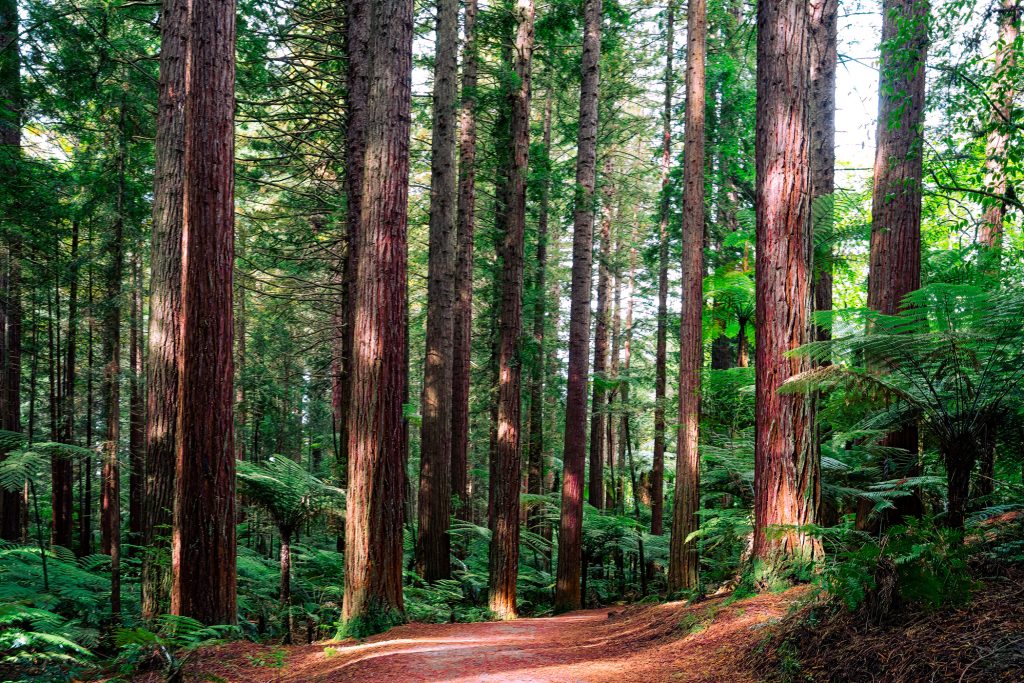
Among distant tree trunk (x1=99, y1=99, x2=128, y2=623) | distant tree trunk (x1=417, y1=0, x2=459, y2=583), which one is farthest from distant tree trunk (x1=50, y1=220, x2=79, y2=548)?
distant tree trunk (x1=417, y1=0, x2=459, y2=583)

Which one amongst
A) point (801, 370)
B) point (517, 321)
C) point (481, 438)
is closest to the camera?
point (801, 370)

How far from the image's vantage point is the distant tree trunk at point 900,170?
728cm

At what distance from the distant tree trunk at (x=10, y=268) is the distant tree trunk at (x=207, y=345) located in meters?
6.02

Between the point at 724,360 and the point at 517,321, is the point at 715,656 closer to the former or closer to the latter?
the point at 517,321

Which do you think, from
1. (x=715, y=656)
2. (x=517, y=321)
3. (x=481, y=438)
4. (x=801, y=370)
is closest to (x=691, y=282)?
(x=517, y=321)

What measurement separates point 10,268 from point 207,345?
9.95 meters

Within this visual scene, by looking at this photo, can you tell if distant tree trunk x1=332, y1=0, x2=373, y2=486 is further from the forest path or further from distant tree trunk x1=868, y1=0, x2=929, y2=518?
distant tree trunk x1=868, y1=0, x2=929, y2=518

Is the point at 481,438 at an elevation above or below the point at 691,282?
below

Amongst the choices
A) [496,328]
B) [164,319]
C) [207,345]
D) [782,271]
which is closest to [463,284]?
[496,328]

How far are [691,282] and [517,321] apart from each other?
116 inches

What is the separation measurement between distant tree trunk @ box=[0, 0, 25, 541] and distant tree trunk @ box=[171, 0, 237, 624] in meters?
6.02

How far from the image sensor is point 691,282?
10438 millimetres

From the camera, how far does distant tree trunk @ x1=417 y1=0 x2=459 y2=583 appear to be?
1165cm

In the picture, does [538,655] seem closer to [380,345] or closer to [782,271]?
[380,345]
